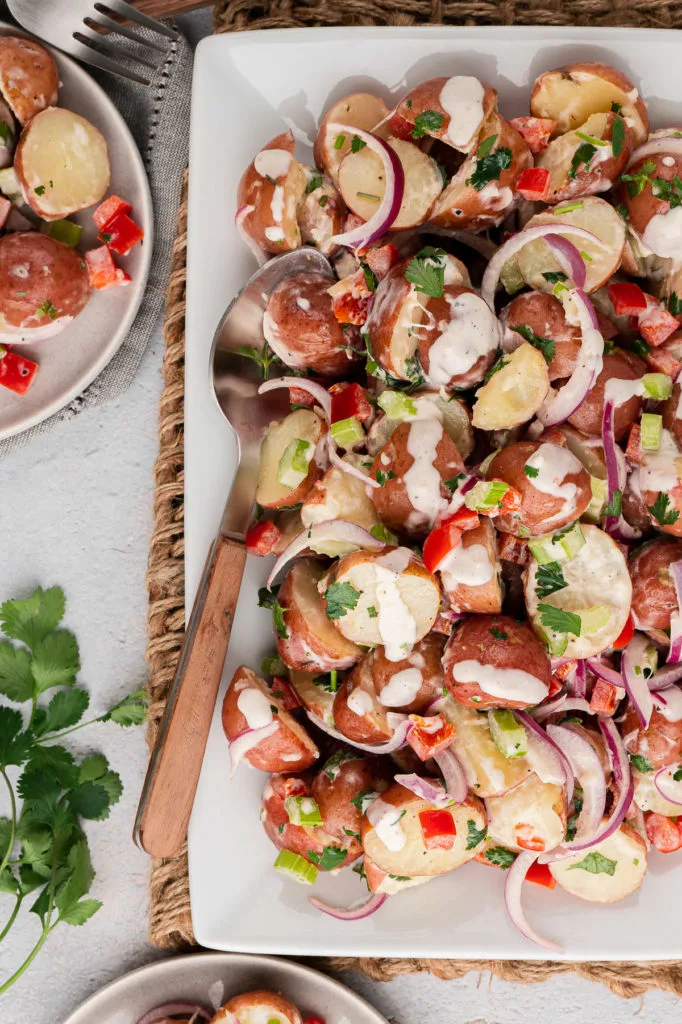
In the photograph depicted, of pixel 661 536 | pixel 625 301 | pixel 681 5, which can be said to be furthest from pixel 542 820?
pixel 681 5

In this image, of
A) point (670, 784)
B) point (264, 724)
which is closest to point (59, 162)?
point (264, 724)

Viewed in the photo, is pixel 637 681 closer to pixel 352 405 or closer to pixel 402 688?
pixel 402 688

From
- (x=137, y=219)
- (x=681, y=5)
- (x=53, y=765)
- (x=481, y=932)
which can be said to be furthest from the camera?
(x=53, y=765)

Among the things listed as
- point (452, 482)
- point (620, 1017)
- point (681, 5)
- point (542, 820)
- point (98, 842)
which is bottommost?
point (620, 1017)

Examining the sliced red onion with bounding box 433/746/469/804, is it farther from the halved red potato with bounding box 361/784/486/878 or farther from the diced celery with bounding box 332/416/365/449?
the diced celery with bounding box 332/416/365/449

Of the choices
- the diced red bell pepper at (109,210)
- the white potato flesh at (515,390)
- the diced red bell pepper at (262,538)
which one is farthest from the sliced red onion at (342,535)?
the diced red bell pepper at (109,210)

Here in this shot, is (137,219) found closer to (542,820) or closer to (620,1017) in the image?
(542,820)

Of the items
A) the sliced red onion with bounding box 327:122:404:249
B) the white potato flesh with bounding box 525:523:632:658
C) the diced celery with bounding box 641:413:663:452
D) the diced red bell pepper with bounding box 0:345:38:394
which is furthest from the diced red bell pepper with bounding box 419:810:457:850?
the diced red bell pepper with bounding box 0:345:38:394
